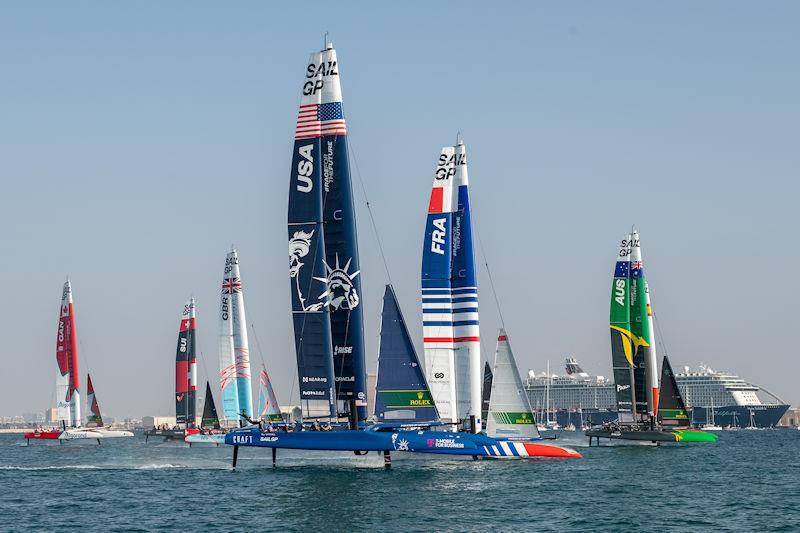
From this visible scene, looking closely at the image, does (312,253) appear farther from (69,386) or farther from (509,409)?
(69,386)

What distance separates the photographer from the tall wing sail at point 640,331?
235 feet

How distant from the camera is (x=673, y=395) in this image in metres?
73.9

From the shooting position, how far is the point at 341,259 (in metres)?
42.5

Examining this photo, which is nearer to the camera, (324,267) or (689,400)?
(324,267)

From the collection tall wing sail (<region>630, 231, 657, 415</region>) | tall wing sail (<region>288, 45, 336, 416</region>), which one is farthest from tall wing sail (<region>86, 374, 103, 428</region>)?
tall wing sail (<region>288, 45, 336, 416</region>)

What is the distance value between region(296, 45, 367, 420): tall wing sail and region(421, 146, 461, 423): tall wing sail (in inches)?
209

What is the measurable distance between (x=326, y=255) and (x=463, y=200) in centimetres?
819

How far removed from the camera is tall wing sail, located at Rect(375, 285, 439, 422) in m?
41.1

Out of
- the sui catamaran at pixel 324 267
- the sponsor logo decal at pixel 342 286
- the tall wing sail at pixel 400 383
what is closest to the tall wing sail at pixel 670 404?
the sui catamaran at pixel 324 267

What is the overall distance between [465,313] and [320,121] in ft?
33.6

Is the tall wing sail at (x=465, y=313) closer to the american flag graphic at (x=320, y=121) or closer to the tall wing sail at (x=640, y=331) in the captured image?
the american flag graphic at (x=320, y=121)

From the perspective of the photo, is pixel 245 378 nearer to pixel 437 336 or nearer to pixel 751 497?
pixel 437 336

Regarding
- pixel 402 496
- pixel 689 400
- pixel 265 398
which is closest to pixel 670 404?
pixel 265 398

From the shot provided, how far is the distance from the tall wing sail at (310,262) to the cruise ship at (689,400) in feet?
439
